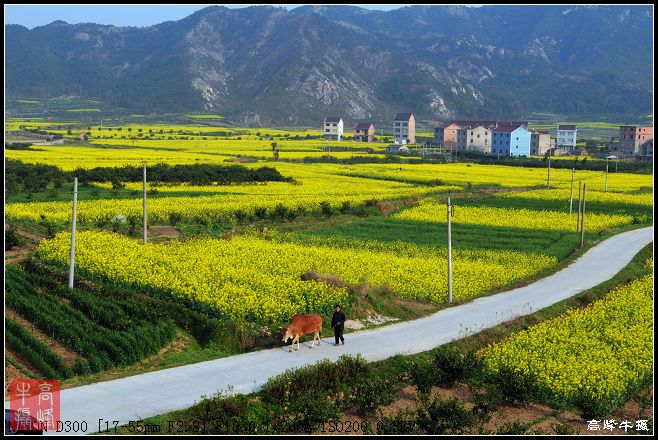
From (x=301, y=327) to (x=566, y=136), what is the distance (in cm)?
12339

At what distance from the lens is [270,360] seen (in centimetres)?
1725

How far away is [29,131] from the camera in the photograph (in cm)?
12194

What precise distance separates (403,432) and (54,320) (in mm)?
9502

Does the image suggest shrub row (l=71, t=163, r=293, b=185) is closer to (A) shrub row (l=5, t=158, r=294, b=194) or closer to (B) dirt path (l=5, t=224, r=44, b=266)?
(A) shrub row (l=5, t=158, r=294, b=194)

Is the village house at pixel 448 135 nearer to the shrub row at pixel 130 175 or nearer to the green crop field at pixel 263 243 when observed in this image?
the green crop field at pixel 263 243

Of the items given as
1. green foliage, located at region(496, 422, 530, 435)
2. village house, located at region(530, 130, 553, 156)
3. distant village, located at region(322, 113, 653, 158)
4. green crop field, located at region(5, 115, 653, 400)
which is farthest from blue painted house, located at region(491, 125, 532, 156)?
green foliage, located at region(496, 422, 530, 435)

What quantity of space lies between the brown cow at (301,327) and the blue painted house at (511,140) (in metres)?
97.1

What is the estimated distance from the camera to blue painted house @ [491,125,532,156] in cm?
11188

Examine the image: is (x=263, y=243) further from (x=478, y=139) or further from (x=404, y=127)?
(x=404, y=127)

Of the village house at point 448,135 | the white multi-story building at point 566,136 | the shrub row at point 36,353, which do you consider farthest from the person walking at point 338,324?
the white multi-story building at point 566,136

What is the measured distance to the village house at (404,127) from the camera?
455 feet

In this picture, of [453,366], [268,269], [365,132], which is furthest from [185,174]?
[365,132]

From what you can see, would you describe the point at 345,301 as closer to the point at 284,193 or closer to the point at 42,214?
the point at 42,214

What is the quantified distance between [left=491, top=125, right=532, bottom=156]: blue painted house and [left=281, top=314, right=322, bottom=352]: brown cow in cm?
9710
